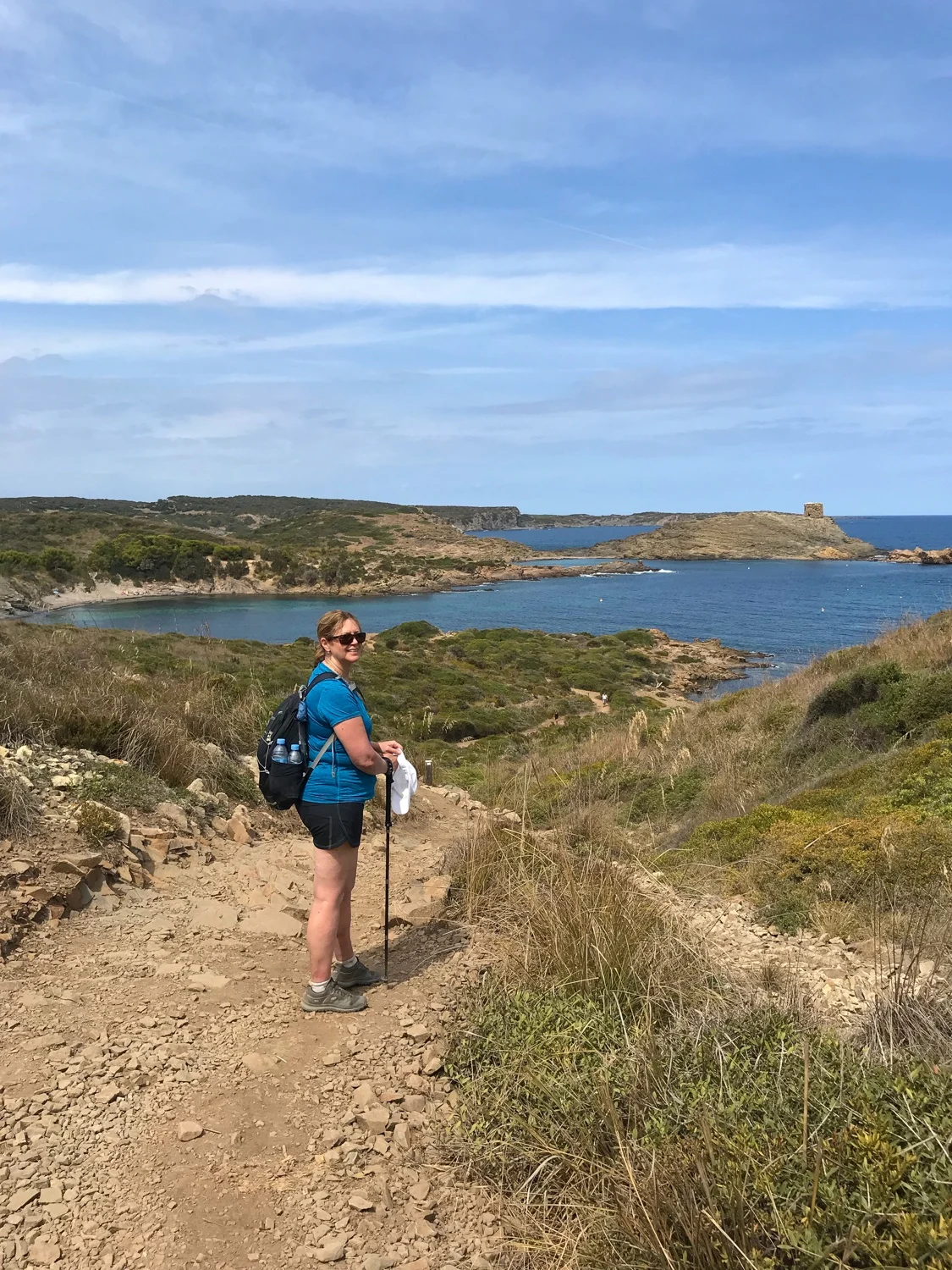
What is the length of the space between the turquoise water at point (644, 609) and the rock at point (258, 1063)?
4075 cm

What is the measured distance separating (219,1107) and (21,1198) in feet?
2.30

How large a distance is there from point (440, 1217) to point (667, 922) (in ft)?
5.33

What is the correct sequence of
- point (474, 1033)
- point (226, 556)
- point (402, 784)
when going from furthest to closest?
point (226, 556) < point (402, 784) < point (474, 1033)

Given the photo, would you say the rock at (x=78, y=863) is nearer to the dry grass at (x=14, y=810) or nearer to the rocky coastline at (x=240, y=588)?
the dry grass at (x=14, y=810)

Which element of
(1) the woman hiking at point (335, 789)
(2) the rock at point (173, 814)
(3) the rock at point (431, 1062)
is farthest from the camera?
(2) the rock at point (173, 814)

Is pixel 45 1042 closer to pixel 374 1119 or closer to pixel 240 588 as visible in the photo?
pixel 374 1119

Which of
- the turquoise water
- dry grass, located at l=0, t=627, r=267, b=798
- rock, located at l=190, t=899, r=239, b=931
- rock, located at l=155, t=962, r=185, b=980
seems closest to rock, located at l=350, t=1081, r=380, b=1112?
rock, located at l=155, t=962, r=185, b=980

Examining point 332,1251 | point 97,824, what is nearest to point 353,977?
point 332,1251

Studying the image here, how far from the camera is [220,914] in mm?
5195

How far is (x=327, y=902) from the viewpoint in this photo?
4008 millimetres

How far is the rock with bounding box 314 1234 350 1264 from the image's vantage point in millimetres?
2564

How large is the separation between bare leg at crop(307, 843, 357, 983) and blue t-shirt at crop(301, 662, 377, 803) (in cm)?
28

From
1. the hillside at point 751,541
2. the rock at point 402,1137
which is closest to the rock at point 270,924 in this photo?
the rock at point 402,1137

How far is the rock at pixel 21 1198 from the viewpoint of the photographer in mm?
2690
